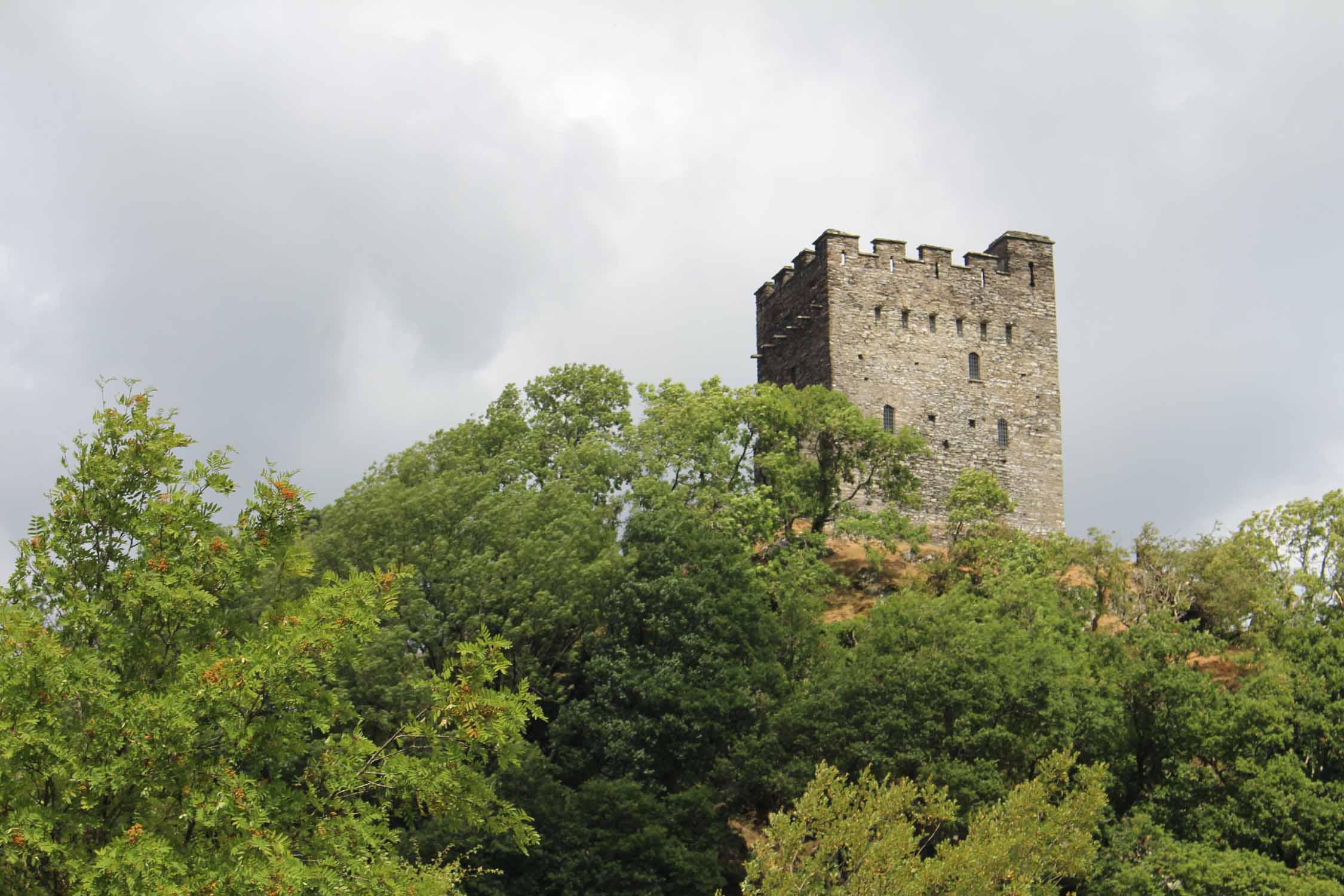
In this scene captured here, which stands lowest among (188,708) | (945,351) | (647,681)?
(188,708)

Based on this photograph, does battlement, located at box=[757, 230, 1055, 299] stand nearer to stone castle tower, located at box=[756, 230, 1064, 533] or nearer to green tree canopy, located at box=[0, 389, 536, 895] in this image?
stone castle tower, located at box=[756, 230, 1064, 533]

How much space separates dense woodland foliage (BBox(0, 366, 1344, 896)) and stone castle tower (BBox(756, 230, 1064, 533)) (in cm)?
235

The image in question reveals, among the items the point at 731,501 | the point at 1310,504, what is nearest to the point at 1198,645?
the point at 1310,504

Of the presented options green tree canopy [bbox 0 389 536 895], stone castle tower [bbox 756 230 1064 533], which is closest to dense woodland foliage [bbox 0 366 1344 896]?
green tree canopy [bbox 0 389 536 895]

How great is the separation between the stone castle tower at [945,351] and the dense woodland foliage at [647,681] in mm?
2353

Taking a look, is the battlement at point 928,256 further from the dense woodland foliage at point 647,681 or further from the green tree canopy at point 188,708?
the green tree canopy at point 188,708

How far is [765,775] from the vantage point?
30219mm

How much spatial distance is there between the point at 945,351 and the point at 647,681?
21.1 metres

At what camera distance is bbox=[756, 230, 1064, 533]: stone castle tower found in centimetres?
4719

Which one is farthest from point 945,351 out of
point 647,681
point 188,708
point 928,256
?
point 188,708

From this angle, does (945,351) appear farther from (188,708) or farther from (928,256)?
(188,708)

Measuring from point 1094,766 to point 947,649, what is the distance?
519 centimetres

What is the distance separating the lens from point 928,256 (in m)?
49.2

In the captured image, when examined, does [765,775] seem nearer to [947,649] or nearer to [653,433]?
[947,649]
